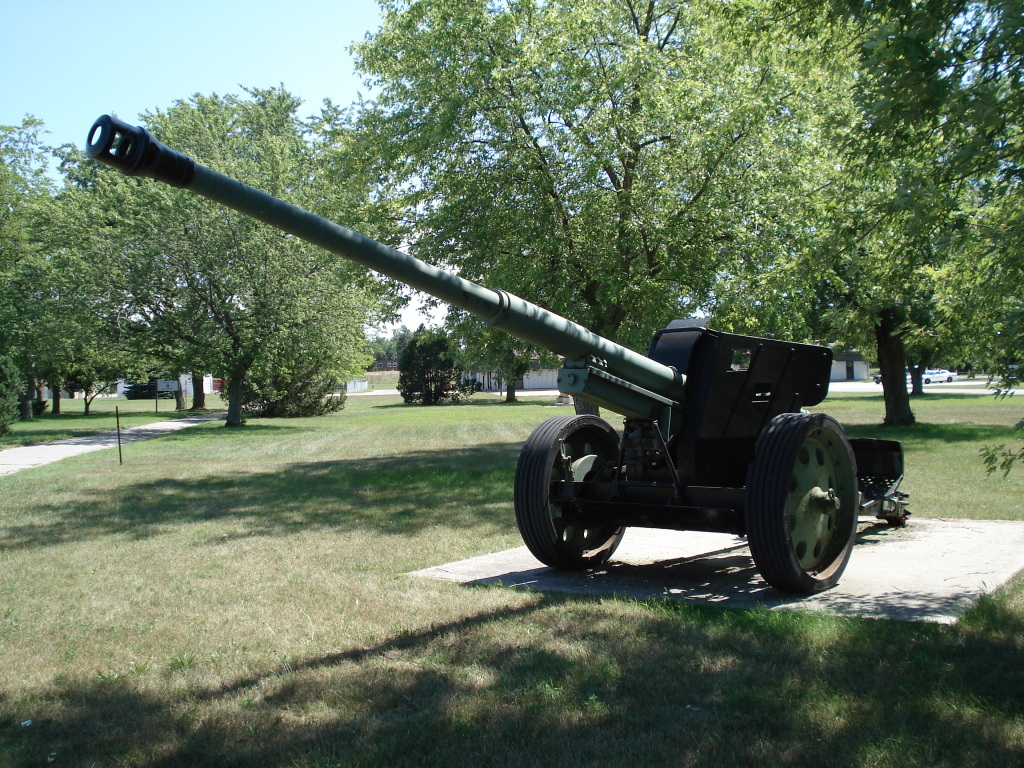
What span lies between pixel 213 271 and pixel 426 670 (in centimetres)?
2551

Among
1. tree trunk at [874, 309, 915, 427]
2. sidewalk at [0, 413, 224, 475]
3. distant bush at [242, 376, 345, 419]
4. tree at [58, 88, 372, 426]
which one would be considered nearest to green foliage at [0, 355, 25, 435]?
sidewalk at [0, 413, 224, 475]

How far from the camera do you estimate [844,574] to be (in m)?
6.75

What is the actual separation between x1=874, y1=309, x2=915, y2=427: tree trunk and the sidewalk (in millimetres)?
18984

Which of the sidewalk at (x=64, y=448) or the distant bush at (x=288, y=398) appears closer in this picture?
the sidewalk at (x=64, y=448)

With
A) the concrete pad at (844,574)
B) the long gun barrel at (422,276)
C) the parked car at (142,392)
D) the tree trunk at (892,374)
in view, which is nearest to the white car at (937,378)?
the tree trunk at (892,374)

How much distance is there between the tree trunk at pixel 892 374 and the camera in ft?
72.2

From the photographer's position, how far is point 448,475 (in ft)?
49.4

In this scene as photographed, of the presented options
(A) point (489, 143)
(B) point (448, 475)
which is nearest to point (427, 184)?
(A) point (489, 143)

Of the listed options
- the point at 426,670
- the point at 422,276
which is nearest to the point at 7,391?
the point at 422,276

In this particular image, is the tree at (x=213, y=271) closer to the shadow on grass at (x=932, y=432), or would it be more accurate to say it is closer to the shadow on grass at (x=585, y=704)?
the shadow on grass at (x=932, y=432)

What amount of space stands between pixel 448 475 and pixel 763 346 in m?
8.91

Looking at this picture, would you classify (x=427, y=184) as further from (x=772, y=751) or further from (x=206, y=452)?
(x=772, y=751)

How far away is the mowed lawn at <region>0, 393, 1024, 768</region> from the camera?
3754 millimetres

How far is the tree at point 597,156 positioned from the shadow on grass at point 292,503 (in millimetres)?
3559
